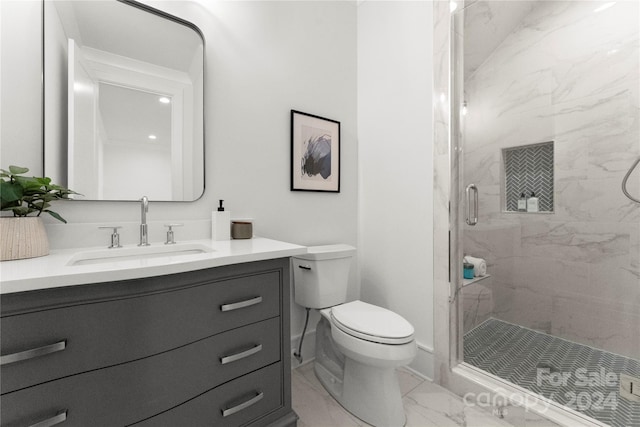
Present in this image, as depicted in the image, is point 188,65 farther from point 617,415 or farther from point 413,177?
point 617,415

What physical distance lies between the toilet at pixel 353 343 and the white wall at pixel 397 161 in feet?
1.27

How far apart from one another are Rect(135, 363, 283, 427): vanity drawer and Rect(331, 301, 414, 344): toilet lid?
0.39 meters

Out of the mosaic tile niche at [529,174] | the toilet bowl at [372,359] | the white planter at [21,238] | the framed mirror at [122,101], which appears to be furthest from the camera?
the mosaic tile niche at [529,174]

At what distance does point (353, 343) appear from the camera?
1.36m

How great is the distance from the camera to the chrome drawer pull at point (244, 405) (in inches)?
42.0

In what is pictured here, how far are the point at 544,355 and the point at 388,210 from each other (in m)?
1.37

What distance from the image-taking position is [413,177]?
185 cm

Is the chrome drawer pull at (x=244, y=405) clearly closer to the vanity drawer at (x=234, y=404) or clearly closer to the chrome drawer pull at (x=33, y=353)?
the vanity drawer at (x=234, y=404)

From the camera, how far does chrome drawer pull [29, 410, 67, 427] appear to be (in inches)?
29.2

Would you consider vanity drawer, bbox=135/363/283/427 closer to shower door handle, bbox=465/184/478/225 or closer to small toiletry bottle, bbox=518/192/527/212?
shower door handle, bbox=465/184/478/225

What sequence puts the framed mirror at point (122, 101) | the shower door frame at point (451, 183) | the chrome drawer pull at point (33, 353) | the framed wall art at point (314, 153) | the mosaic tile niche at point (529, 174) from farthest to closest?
the mosaic tile niche at point (529, 174) → the framed wall art at point (314, 153) → the shower door frame at point (451, 183) → the framed mirror at point (122, 101) → the chrome drawer pull at point (33, 353)

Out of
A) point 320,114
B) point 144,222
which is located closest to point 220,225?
point 144,222

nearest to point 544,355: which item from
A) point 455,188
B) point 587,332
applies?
point 587,332

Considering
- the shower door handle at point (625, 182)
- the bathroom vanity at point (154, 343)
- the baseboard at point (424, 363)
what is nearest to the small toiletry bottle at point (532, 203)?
the shower door handle at point (625, 182)
